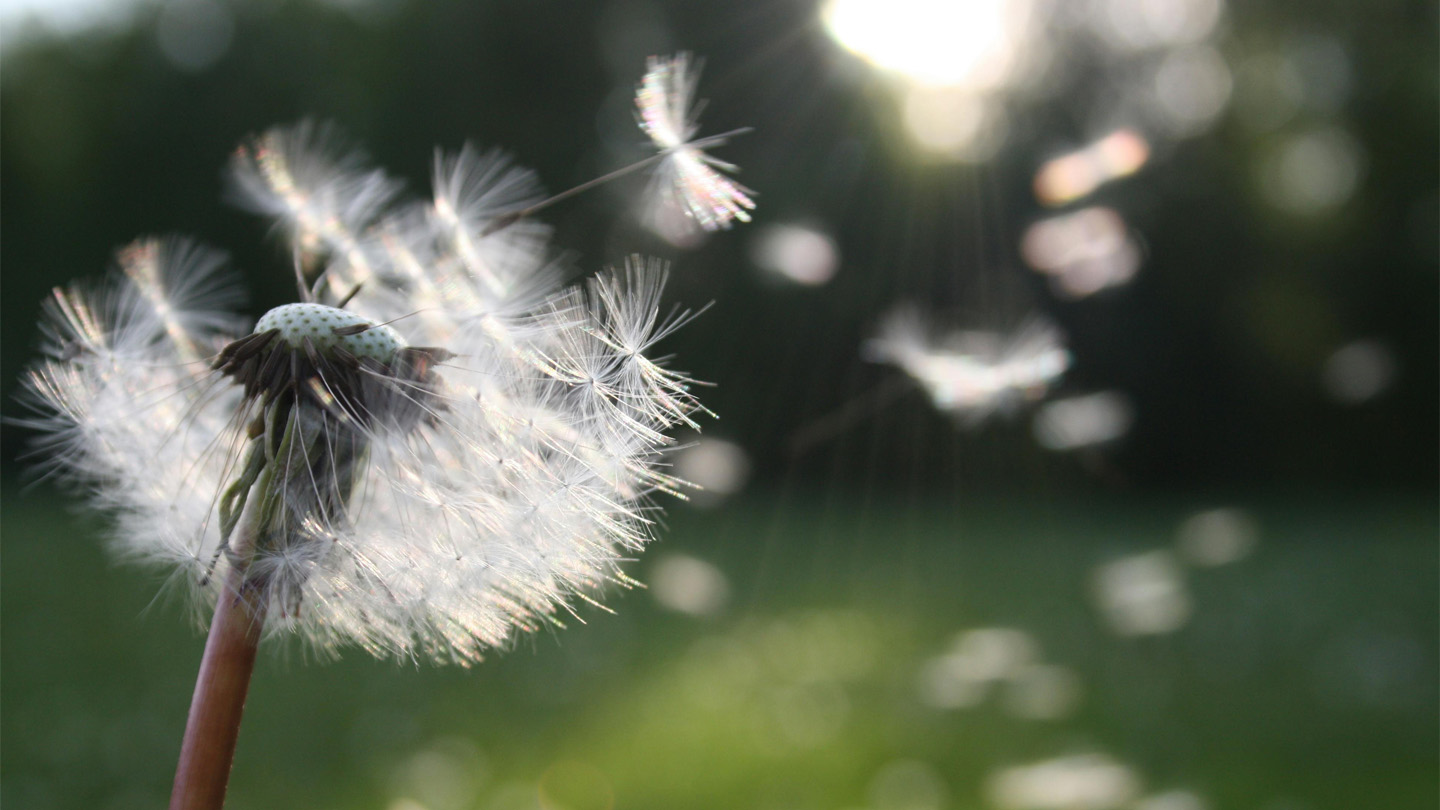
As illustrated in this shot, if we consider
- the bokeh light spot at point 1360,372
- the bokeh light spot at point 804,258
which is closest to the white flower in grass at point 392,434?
the bokeh light spot at point 804,258

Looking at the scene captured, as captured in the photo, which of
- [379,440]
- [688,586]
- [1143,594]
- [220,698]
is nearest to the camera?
[220,698]

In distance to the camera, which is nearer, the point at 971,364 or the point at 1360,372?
the point at 971,364

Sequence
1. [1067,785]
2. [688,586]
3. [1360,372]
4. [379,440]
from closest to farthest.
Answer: [379,440] → [1067,785] → [688,586] → [1360,372]

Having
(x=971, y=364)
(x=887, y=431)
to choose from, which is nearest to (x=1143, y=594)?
(x=887, y=431)

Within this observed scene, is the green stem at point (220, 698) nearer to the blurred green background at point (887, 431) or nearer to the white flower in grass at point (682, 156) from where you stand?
the blurred green background at point (887, 431)

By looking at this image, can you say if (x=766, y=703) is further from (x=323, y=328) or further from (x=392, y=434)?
(x=323, y=328)

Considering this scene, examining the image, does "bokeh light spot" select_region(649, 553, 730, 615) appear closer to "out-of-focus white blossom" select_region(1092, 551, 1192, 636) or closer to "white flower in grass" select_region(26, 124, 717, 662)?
"out-of-focus white blossom" select_region(1092, 551, 1192, 636)
